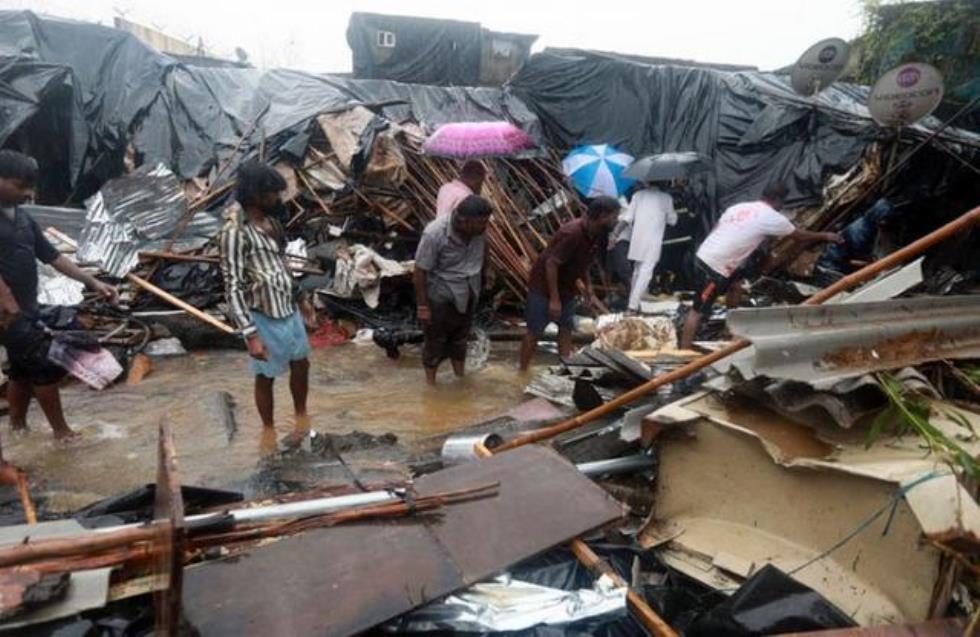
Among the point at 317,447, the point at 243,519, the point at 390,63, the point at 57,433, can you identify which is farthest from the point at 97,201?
the point at 390,63

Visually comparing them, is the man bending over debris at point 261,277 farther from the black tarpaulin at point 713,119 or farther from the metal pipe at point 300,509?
the black tarpaulin at point 713,119

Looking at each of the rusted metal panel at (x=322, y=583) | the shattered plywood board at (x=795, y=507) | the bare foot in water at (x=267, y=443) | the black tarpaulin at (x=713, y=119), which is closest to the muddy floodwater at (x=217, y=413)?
the bare foot in water at (x=267, y=443)

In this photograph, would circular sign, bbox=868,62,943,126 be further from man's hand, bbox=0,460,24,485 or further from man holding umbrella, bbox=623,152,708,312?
man's hand, bbox=0,460,24,485

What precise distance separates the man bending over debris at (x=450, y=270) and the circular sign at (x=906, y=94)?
5073mm

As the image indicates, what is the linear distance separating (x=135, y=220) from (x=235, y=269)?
439 cm

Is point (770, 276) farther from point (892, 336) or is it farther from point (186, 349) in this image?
point (186, 349)

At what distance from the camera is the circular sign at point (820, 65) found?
7.55m

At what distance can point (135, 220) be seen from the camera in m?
7.11

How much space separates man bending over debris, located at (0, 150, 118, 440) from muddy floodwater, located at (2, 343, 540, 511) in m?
0.38

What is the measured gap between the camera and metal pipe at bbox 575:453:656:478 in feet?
10.1

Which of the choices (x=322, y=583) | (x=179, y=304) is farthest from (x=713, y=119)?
(x=322, y=583)

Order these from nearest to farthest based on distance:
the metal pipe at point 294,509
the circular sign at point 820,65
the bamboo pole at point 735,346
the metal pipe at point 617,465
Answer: the metal pipe at point 294,509
the bamboo pole at point 735,346
the metal pipe at point 617,465
the circular sign at point 820,65

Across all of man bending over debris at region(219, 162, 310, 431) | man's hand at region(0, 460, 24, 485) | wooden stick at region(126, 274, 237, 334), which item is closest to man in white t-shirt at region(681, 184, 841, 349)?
man bending over debris at region(219, 162, 310, 431)

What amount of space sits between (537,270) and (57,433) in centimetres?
374
